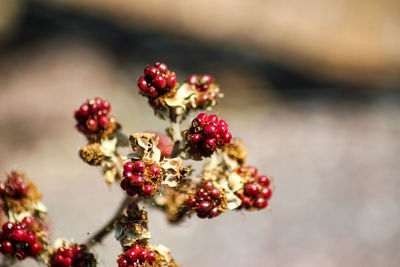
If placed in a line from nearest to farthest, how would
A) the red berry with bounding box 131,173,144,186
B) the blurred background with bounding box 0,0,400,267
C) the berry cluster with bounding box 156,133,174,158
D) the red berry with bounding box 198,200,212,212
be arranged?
the red berry with bounding box 131,173,144,186 → the red berry with bounding box 198,200,212,212 → the berry cluster with bounding box 156,133,174,158 → the blurred background with bounding box 0,0,400,267

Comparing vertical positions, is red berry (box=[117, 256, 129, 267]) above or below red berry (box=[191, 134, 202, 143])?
below

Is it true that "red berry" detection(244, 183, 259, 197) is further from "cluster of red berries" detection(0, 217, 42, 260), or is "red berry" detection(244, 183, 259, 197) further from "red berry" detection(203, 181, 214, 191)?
"cluster of red berries" detection(0, 217, 42, 260)

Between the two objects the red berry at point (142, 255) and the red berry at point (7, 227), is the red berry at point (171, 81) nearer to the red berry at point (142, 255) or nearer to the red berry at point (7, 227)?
the red berry at point (142, 255)

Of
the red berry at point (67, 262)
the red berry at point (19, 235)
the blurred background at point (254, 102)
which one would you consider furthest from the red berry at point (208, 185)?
the blurred background at point (254, 102)

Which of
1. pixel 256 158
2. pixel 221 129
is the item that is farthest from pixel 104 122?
pixel 256 158

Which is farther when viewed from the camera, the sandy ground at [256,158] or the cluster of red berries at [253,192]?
the sandy ground at [256,158]

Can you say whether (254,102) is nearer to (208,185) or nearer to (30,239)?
(208,185)

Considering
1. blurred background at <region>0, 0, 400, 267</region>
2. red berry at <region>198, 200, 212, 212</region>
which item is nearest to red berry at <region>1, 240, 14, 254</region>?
red berry at <region>198, 200, 212, 212</region>
